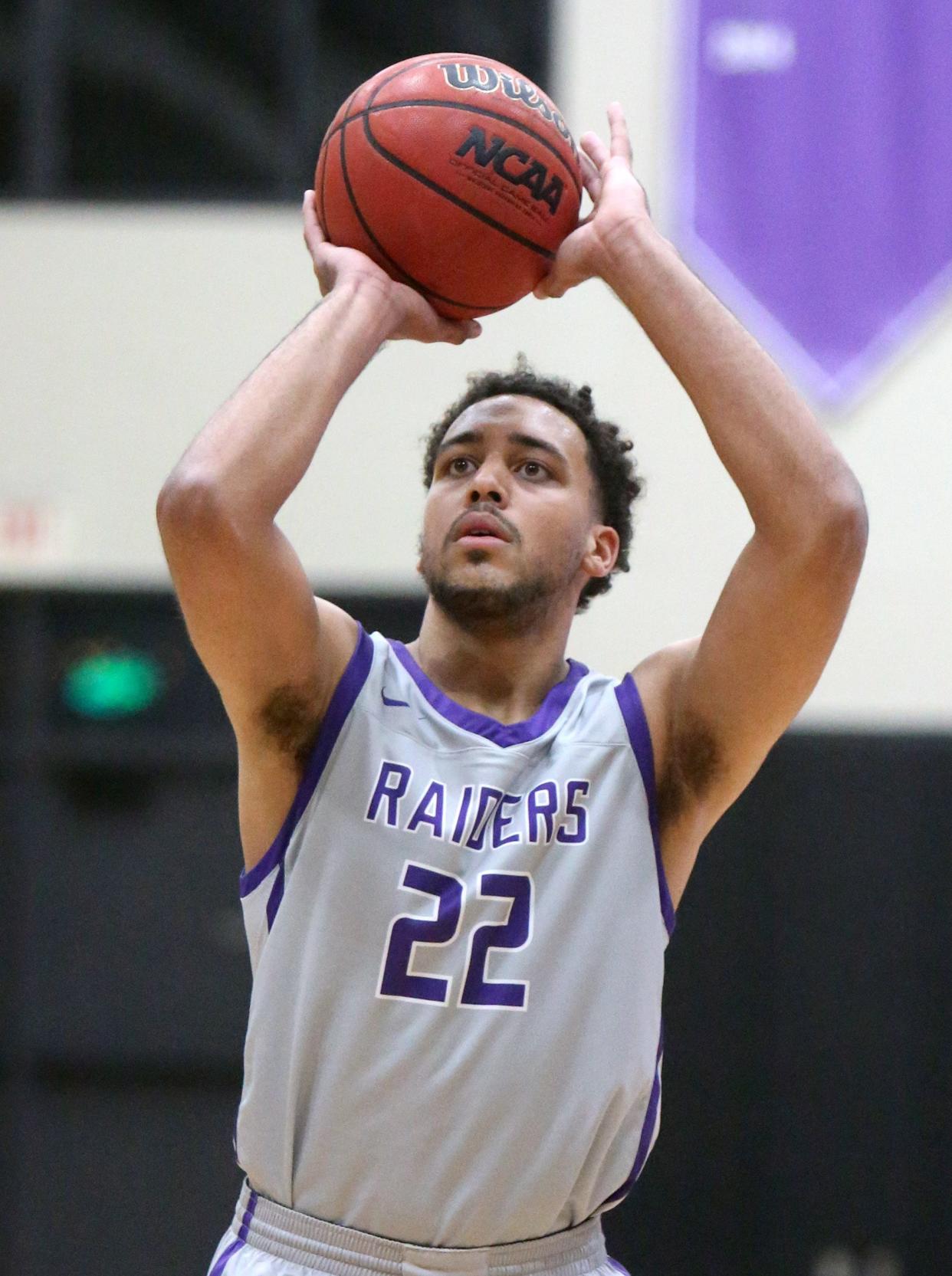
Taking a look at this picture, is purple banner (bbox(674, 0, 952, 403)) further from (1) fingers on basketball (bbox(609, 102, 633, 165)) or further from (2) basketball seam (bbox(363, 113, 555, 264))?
(2) basketball seam (bbox(363, 113, 555, 264))

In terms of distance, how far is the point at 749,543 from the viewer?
2773 mm

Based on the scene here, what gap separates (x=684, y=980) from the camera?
20.7 ft

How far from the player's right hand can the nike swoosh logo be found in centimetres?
66

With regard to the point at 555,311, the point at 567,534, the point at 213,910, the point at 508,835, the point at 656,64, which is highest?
the point at 656,64

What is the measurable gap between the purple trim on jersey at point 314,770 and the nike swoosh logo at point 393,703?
59mm

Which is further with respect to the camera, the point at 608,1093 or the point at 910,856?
the point at 910,856

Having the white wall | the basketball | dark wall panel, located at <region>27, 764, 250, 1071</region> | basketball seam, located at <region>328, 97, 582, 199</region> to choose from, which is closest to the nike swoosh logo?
the basketball

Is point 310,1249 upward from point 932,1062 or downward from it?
upward

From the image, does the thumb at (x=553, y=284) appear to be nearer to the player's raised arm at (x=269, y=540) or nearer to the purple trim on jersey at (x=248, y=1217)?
the player's raised arm at (x=269, y=540)

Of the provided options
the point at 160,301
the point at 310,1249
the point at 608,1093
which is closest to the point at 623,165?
the point at 608,1093

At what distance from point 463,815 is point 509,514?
0.58 metres

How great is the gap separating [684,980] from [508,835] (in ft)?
12.0

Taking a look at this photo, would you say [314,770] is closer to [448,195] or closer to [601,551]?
[601,551]

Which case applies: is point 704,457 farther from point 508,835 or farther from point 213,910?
point 508,835
